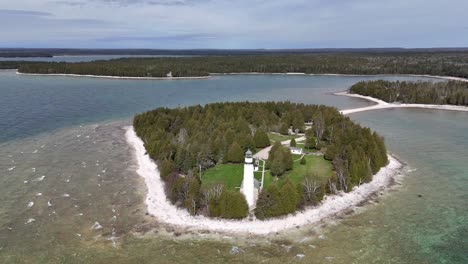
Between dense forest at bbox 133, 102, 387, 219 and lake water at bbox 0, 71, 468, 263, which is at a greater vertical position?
dense forest at bbox 133, 102, 387, 219

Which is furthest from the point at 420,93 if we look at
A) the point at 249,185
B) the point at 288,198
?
the point at 249,185

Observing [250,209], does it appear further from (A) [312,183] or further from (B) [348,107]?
(B) [348,107]

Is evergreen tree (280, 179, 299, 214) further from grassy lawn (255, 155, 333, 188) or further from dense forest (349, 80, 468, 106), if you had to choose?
dense forest (349, 80, 468, 106)

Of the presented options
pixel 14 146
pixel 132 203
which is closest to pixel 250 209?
pixel 132 203

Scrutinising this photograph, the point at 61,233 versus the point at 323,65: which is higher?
the point at 323,65

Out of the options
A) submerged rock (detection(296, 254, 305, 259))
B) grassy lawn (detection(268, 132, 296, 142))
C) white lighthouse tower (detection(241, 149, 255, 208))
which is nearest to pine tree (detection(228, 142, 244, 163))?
white lighthouse tower (detection(241, 149, 255, 208))
